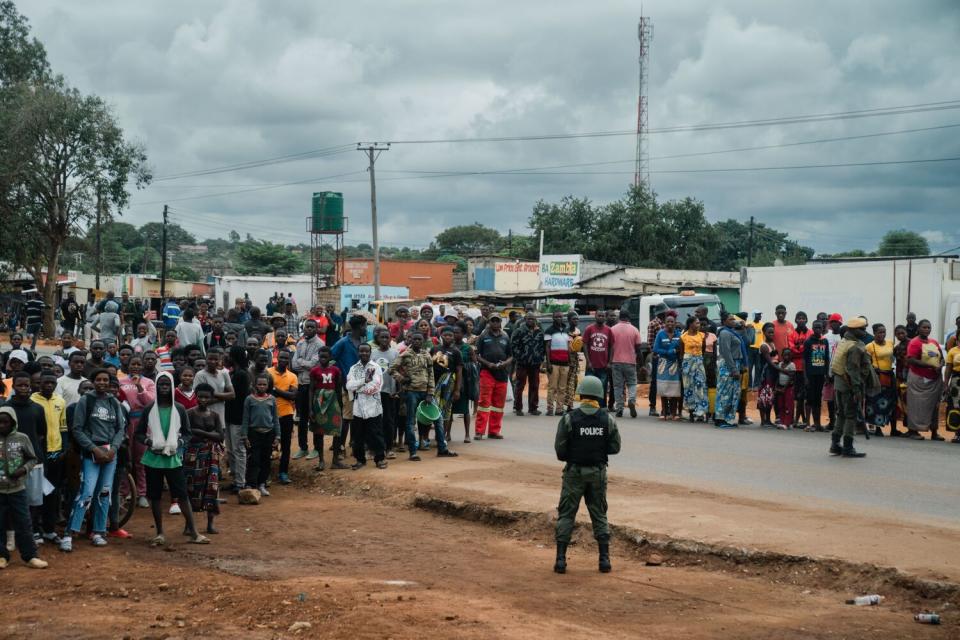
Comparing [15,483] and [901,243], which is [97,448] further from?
[901,243]

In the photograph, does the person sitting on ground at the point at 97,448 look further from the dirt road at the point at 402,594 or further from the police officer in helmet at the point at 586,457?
the police officer in helmet at the point at 586,457

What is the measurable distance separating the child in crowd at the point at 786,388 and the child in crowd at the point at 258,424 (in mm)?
9060

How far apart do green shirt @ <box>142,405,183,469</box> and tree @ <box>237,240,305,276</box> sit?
8776 cm

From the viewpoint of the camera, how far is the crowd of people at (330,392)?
10617 mm

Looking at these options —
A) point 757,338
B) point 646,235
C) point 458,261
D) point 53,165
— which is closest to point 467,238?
point 458,261

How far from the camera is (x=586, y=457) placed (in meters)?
9.24

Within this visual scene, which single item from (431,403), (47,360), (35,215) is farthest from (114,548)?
(35,215)

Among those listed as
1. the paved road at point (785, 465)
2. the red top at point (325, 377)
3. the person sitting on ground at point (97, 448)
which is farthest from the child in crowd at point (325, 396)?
the person sitting on ground at point (97, 448)

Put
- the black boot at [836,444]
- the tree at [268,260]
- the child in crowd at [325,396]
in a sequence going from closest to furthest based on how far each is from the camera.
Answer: the black boot at [836,444] → the child in crowd at [325,396] → the tree at [268,260]

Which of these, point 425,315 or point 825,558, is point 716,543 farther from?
point 425,315

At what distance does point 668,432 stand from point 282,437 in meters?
6.67

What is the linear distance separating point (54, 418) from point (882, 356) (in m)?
12.8

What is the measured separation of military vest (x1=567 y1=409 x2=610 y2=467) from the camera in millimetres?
9242

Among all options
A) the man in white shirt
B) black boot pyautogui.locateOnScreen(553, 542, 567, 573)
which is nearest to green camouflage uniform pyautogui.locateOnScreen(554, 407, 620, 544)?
black boot pyautogui.locateOnScreen(553, 542, 567, 573)
